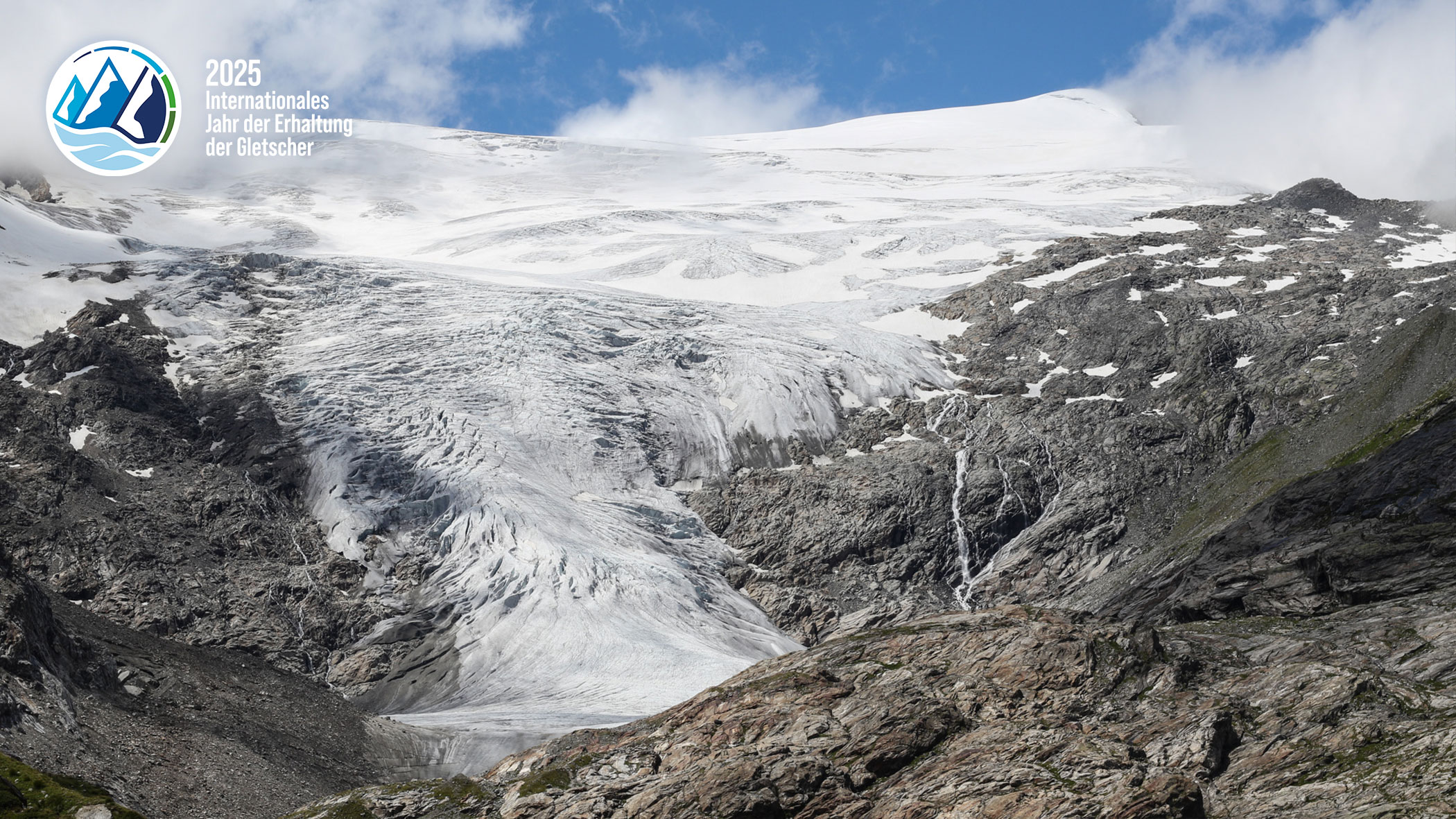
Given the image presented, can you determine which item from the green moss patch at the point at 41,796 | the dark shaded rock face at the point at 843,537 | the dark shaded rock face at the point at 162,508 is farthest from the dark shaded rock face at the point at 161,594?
the dark shaded rock face at the point at 843,537

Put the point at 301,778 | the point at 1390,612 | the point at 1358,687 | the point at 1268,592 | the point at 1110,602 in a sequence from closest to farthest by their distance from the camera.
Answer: the point at 1358,687 < the point at 1390,612 < the point at 1268,592 < the point at 301,778 < the point at 1110,602

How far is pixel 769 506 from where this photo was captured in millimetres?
100750

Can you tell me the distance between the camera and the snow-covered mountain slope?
83.9m

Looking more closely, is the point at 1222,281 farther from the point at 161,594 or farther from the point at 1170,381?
the point at 161,594

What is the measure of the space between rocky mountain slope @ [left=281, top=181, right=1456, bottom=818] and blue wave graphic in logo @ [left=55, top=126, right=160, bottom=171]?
97.1 m

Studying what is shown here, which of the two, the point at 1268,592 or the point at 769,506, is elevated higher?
the point at 769,506

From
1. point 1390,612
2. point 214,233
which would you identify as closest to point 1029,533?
point 1390,612

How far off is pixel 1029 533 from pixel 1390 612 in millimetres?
53449

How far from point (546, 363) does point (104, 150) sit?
88.7 meters

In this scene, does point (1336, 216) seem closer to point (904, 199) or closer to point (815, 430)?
point (904, 199)

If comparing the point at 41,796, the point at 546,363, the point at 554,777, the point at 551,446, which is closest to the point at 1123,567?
the point at 551,446

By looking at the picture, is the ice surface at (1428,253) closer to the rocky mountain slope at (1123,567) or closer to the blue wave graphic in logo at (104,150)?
the rocky mountain slope at (1123,567)

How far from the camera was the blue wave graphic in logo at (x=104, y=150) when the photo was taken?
149663 millimetres

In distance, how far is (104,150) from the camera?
→ 161 metres
